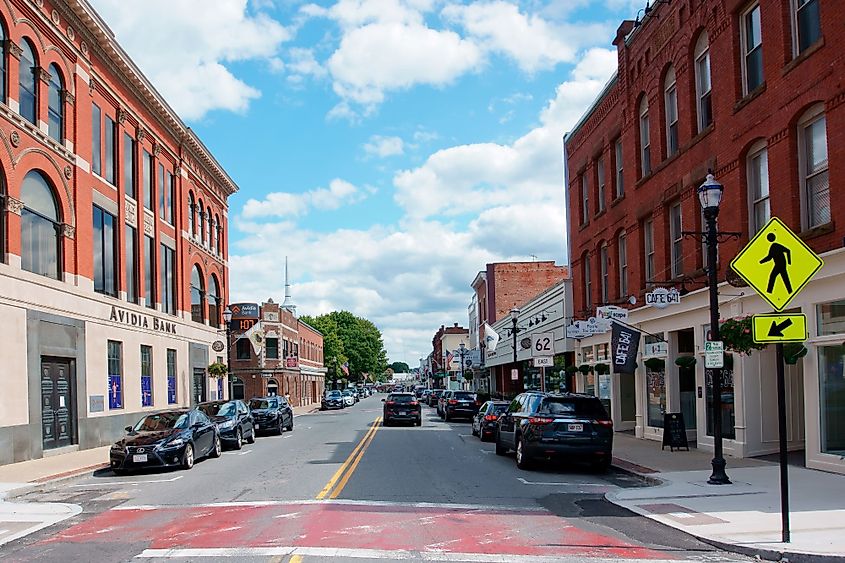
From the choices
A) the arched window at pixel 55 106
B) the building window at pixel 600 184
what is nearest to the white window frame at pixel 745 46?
Result: the building window at pixel 600 184

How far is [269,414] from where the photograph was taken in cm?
3284

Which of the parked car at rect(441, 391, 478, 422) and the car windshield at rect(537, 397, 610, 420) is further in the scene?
the parked car at rect(441, 391, 478, 422)

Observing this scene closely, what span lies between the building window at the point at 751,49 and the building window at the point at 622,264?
9726 mm

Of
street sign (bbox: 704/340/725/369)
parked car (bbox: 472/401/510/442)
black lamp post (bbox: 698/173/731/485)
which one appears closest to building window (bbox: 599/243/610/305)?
parked car (bbox: 472/401/510/442)

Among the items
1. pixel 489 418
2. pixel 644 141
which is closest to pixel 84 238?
pixel 489 418

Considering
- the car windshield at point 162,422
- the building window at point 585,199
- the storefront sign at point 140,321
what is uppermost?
the building window at point 585,199

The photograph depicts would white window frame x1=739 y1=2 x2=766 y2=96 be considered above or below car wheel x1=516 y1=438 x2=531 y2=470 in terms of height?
above

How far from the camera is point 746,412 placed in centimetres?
1889

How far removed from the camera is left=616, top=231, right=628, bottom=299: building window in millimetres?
28731

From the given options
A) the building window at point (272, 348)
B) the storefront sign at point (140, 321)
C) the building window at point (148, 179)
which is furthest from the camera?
the building window at point (272, 348)

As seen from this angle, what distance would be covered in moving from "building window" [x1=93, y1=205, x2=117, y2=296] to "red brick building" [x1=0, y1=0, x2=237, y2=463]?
0.21 feet

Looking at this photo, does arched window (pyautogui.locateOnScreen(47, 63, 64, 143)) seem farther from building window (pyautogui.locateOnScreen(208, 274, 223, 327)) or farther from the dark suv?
building window (pyautogui.locateOnScreen(208, 274, 223, 327))

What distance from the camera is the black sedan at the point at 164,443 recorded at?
61.6 ft

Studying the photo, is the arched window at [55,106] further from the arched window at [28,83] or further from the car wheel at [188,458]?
the car wheel at [188,458]
